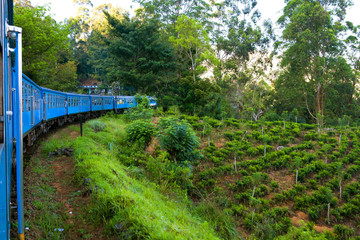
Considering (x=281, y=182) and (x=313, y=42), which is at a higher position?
(x=313, y=42)

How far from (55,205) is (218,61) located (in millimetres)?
21594

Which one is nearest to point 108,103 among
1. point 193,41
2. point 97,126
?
point 193,41

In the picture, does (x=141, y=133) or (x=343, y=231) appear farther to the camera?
(x=141, y=133)

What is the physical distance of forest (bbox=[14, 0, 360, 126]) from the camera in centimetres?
1989

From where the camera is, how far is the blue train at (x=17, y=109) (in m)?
1.75

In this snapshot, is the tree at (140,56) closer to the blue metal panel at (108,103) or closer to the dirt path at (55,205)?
the blue metal panel at (108,103)

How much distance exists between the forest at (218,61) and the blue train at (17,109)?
4797 mm

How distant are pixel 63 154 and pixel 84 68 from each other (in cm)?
4121

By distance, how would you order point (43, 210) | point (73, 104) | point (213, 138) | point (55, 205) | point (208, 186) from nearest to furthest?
point (43, 210), point (55, 205), point (208, 186), point (213, 138), point (73, 104)

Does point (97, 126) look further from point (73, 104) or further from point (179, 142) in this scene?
point (179, 142)

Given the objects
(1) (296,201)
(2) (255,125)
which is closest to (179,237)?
(1) (296,201)

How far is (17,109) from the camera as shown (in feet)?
7.39

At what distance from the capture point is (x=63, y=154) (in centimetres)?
767

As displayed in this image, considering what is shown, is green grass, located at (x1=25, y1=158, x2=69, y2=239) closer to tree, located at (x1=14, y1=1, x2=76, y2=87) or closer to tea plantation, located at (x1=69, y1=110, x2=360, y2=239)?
tea plantation, located at (x1=69, y1=110, x2=360, y2=239)
